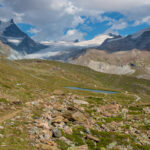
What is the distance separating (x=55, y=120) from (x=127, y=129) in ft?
43.3

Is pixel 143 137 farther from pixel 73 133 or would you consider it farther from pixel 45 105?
pixel 45 105

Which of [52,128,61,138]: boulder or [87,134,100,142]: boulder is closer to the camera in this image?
[52,128,61,138]: boulder

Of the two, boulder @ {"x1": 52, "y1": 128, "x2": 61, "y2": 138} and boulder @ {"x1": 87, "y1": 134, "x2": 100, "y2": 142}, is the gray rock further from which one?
boulder @ {"x1": 87, "y1": 134, "x2": 100, "y2": 142}

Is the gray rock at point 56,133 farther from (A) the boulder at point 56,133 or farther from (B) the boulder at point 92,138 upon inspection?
(B) the boulder at point 92,138

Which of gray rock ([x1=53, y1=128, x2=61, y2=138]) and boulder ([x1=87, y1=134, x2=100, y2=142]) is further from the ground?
gray rock ([x1=53, y1=128, x2=61, y2=138])

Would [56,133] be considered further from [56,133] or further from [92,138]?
[92,138]

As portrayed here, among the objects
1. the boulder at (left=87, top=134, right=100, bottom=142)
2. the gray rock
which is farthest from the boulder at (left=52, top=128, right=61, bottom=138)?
the boulder at (left=87, top=134, right=100, bottom=142)

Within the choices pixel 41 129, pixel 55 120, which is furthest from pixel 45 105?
pixel 41 129

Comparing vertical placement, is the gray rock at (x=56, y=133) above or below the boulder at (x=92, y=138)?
above

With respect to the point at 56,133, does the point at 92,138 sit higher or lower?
lower

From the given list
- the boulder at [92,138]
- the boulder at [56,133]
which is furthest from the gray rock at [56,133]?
the boulder at [92,138]

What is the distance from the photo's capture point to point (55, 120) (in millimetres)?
30531

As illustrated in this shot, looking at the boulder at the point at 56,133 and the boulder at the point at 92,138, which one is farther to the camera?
the boulder at the point at 92,138

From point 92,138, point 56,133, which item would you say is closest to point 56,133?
point 56,133
